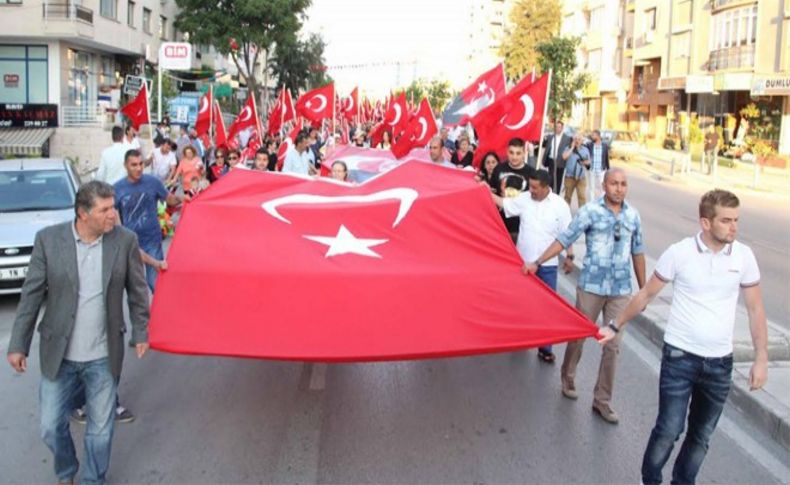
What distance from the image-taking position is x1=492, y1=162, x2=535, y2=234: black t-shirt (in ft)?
24.9

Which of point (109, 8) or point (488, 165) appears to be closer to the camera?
point (488, 165)

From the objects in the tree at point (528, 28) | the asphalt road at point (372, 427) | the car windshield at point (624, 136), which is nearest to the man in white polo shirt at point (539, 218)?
the asphalt road at point (372, 427)

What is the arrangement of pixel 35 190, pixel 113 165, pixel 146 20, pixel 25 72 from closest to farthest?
pixel 35 190 → pixel 113 165 → pixel 25 72 → pixel 146 20

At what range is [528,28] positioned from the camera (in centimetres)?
5681

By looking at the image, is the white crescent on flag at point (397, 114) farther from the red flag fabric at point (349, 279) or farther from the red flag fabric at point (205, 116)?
the red flag fabric at point (349, 279)

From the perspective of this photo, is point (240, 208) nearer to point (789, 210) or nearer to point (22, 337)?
point (22, 337)

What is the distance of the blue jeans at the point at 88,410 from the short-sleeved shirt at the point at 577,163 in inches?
500

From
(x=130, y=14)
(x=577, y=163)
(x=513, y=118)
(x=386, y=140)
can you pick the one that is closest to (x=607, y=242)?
(x=513, y=118)

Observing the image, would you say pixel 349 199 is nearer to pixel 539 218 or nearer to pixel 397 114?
pixel 539 218

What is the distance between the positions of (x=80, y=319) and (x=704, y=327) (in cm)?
343

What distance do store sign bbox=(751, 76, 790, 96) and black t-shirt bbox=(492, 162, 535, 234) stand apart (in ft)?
101

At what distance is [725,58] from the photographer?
1619 inches

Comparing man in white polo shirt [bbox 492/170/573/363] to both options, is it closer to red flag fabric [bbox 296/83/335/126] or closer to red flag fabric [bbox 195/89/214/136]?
red flag fabric [bbox 296/83/335/126]

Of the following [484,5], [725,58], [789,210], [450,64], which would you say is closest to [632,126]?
[725,58]
